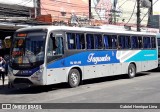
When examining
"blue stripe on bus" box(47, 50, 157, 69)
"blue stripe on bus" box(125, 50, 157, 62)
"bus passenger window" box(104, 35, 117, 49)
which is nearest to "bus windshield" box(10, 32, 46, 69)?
"blue stripe on bus" box(47, 50, 157, 69)

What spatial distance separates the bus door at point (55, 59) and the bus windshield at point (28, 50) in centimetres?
36

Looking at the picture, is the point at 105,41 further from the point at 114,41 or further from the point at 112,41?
the point at 114,41

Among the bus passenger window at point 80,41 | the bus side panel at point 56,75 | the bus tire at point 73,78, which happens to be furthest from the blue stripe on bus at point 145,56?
the bus side panel at point 56,75

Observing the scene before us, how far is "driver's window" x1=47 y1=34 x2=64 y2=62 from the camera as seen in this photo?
15607 mm

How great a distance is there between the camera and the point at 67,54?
1662 cm

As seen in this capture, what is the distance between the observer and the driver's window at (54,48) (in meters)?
15.6

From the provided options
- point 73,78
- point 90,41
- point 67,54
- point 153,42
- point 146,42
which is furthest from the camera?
point 153,42

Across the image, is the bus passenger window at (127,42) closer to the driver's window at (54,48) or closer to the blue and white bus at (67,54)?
the blue and white bus at (67,54)

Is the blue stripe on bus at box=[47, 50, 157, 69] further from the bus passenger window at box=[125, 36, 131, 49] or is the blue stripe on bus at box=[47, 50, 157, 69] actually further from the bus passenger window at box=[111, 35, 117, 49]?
the bus passenger window at box=[125, 36, 131, 49]

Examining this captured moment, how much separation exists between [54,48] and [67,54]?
3.21 feet

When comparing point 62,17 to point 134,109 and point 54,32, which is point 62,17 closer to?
point 54,32

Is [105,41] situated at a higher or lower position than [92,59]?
higher

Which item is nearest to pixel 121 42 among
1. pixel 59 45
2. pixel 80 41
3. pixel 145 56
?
pixel 145 56

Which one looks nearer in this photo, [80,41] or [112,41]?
[80,41]
